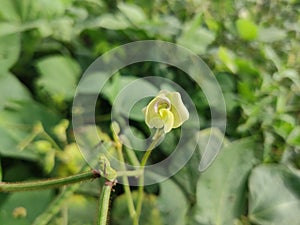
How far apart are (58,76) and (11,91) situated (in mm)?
53

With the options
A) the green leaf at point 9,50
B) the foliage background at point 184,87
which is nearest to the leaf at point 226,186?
the foliage background at point 184,87

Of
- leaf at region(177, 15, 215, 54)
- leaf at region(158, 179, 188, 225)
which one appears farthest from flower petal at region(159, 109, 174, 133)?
leaf at region(177, 15, 215, 54)

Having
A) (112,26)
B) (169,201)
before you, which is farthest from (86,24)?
(169,201)

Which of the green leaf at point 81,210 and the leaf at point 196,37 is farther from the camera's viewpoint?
the leaf at point 196,37

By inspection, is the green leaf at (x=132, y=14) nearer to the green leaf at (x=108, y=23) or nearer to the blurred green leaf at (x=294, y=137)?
the green leaf at (x=108, y=23)

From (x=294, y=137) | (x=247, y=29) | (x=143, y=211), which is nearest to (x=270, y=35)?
(x=247, y=29)

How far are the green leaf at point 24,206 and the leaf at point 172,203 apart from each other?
0.33 ft

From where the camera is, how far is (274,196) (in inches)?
18.6

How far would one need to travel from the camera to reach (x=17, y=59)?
1.83 ft

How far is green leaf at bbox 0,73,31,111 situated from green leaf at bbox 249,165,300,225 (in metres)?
0.25

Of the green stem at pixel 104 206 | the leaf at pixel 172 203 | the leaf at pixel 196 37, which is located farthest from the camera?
the leaf at pixel 196 37

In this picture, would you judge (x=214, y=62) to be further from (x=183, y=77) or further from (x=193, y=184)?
(x=193, y=184)

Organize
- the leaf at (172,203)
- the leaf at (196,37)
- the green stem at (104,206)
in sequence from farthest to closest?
the leaf at (196,37) < the leaf at (172,203) < the green stem at (104,206)

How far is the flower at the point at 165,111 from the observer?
346mm
